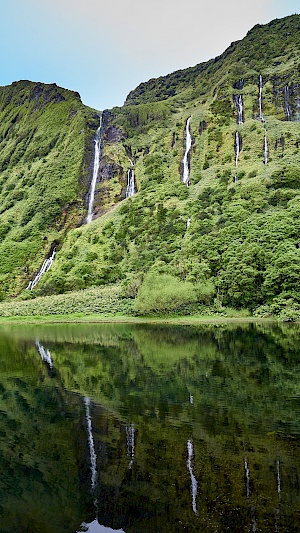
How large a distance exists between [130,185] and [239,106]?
4134cm

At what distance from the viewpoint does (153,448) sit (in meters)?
11.9

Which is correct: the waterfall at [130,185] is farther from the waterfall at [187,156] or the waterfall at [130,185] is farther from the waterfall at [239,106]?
the waterfall at [239,106]

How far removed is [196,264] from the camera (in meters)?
74.3

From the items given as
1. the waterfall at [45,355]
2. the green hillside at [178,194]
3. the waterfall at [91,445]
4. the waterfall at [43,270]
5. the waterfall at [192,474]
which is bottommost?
the waterfall at [45,355]

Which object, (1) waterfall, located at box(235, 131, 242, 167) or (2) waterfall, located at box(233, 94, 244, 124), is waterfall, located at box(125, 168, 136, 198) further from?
(2) waterfall, located at box(233, 94, 244, 124)

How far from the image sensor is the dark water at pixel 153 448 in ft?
27.7

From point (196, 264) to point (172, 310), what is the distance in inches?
419

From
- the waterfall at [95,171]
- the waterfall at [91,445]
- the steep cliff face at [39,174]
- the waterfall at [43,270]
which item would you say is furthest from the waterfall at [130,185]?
the waterfall at [91,445]

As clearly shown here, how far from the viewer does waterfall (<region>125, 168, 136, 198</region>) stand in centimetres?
12606

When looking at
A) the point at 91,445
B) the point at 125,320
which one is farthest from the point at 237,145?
the point at 91,445

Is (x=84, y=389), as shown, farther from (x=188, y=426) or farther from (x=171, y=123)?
(x=171, y=123)

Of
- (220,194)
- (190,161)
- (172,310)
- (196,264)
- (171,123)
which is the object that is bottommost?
(172,310)

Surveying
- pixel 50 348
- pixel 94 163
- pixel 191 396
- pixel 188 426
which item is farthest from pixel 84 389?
pixel 94 163

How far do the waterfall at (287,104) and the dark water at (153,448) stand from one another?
113 meters
